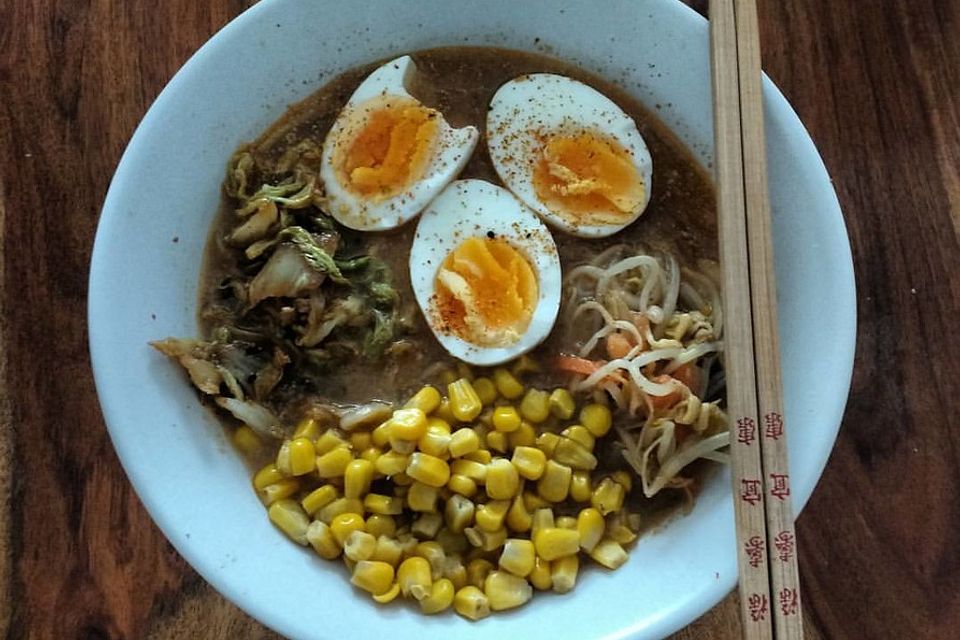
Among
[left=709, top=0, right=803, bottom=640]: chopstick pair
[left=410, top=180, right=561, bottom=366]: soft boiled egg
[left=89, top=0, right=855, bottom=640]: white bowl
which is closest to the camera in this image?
[left=709, top=0, right=803, bottom=640]: chopstick pair

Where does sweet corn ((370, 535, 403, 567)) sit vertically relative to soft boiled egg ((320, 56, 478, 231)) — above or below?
below

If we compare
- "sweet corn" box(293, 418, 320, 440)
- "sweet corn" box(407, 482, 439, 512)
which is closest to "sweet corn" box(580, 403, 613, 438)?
"sweet corn" box(407, 482, 439, 512)

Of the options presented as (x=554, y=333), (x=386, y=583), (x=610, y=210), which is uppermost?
(x=610, y=210)

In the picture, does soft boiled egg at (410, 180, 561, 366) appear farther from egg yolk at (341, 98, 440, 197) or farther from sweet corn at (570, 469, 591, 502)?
sweet corn at (570, 469, 591, 502)

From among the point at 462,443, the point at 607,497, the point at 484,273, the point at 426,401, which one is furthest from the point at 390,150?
the point at 607,497

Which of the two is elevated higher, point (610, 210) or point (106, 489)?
point (610, 210)

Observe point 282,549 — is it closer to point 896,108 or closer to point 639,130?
point 639,130

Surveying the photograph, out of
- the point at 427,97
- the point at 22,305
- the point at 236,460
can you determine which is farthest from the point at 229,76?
the point at 236,460
